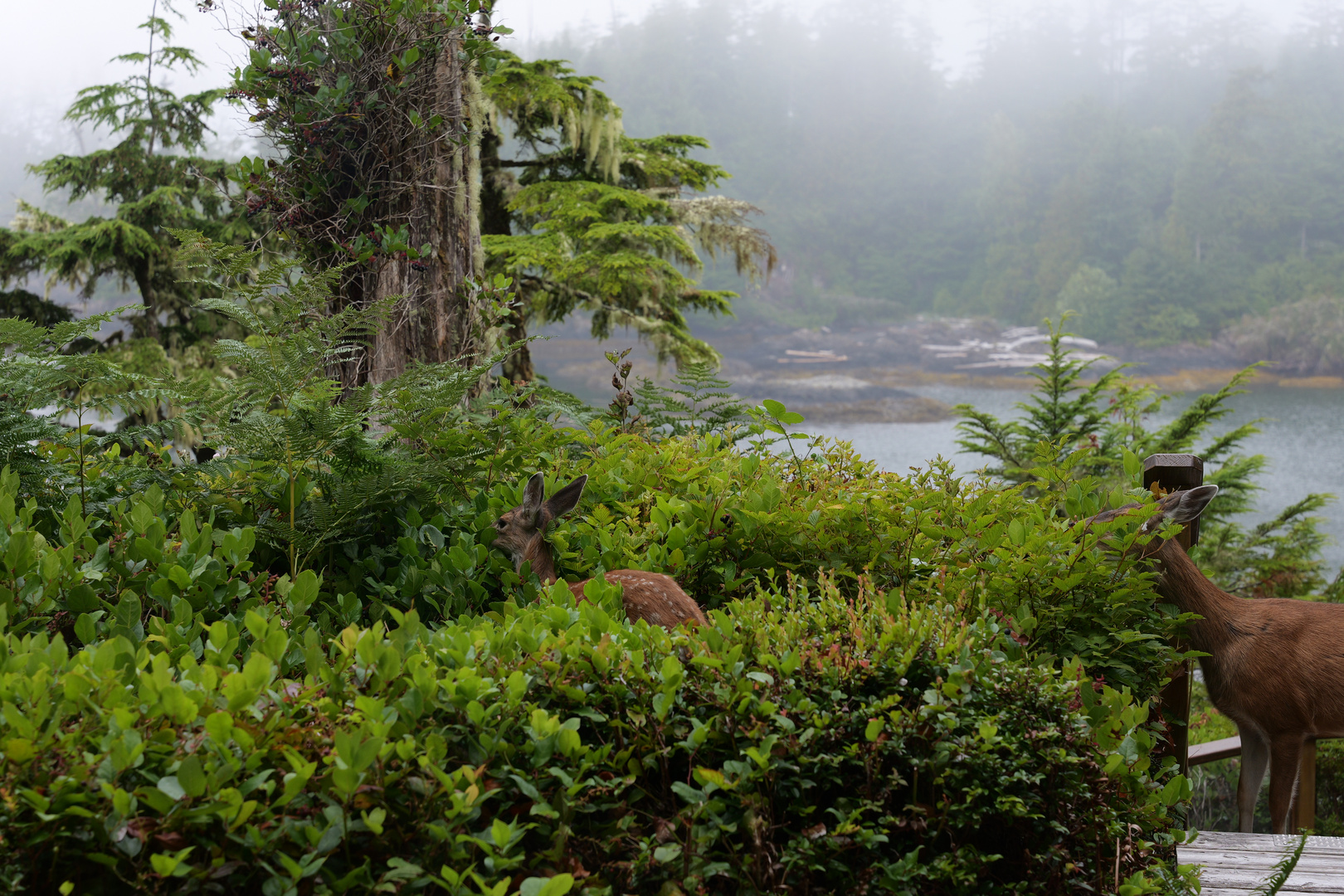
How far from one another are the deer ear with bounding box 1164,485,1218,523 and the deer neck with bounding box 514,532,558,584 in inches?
87.0

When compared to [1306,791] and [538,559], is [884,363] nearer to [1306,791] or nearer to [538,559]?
[1306,791]

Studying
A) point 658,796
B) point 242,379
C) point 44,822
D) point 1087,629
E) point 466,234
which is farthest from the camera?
point 466,234

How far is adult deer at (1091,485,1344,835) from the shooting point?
140 inches

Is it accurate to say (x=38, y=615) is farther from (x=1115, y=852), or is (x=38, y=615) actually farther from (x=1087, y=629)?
(x=1087, y=629)

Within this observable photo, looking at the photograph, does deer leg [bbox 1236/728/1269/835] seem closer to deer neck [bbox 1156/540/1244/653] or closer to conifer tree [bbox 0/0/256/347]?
deer neck [bbox 1156/540/1244/653]

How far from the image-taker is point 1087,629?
257 centimetres

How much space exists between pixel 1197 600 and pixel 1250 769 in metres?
0.99

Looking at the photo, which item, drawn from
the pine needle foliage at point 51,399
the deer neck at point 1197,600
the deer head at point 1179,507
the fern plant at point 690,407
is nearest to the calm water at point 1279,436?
the fern plant at point 690,407

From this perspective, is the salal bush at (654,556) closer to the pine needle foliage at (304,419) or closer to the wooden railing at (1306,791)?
the pine needle foliage at (304,419)

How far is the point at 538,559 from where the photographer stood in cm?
312

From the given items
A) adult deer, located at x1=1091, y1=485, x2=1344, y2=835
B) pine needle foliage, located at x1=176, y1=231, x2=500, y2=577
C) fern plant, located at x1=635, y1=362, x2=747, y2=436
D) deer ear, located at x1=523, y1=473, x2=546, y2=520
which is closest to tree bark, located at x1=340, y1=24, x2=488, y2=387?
fern plant, located at x1=635, y1=362, x2=747, y2=436

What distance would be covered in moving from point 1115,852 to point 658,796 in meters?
1.02

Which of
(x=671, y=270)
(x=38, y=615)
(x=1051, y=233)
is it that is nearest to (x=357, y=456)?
(x=38, y=615)

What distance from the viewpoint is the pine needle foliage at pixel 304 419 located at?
273cm
